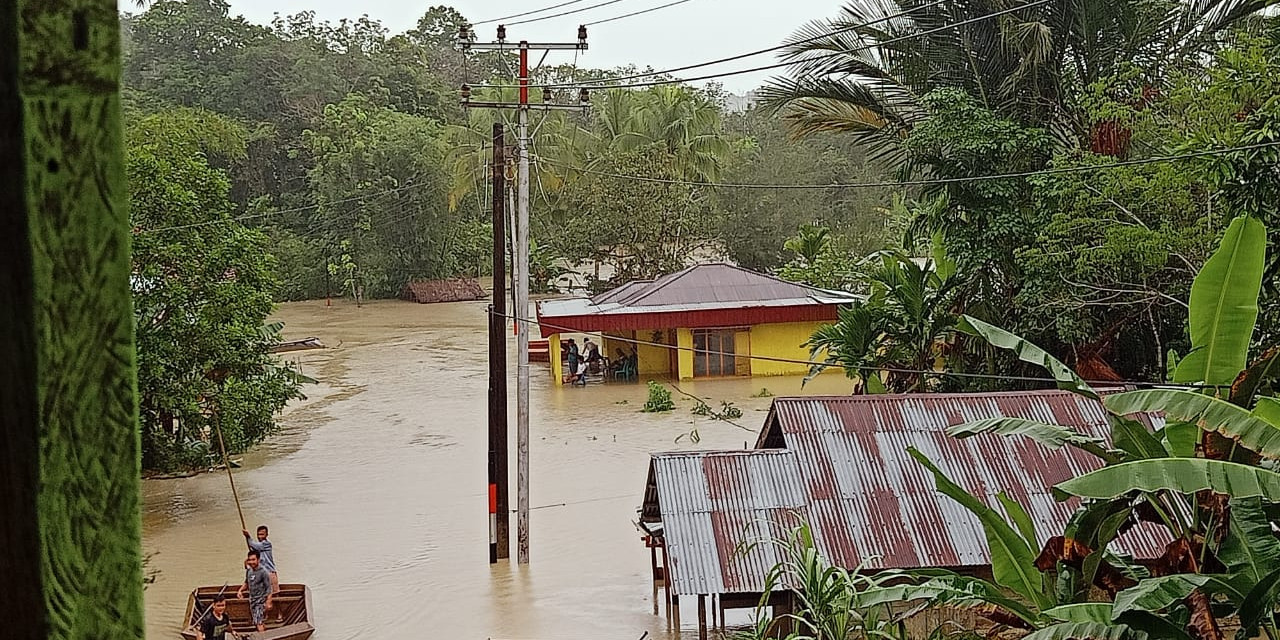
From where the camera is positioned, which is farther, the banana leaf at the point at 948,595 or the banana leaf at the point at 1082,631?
the banana leaf at the point at 948,595

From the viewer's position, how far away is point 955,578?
234 inches

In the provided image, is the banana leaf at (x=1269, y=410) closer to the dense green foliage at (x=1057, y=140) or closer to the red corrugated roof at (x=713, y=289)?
the dense green foliage at (x=1057, y=140)

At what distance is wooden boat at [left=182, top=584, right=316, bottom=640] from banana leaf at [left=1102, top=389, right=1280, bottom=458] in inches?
306

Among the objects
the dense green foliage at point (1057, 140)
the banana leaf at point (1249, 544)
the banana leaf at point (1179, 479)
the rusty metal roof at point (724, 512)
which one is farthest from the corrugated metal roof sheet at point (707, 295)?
the banana leaf at point (1179, 479)

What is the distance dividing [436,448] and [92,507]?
2032cm

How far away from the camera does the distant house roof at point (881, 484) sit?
8539 millimetres

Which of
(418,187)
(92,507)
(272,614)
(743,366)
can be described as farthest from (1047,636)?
(418,187)

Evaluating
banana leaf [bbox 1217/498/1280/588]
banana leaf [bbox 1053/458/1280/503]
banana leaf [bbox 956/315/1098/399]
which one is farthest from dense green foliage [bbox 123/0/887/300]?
banana leaf [bbox 1053/458/1280/503]

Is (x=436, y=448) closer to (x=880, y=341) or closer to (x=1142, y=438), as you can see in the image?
(x=880, y=341)

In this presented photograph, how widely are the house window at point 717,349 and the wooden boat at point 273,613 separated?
48.4 feet

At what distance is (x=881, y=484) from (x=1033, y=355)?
2.92 m

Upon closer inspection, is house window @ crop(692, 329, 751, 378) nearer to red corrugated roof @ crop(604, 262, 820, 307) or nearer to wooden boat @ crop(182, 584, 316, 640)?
red corrugated roof @ crop(604, 262, 820, 307)

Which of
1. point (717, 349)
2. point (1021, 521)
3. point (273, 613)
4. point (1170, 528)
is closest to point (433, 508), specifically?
point (273, 613)

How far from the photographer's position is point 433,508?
55.2ft
